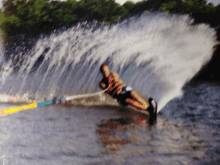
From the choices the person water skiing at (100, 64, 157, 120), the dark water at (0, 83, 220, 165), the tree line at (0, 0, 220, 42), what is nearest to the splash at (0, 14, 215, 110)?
Answer: the person water skiing at (100, 64, 157, 120)

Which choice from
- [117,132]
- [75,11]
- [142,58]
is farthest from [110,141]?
[75,11]

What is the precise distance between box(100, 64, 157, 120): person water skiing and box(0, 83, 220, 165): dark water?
38 centimetres

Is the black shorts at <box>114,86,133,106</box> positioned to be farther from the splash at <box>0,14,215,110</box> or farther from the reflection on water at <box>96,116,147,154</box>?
the splash at <box>0,14,215,110</box>

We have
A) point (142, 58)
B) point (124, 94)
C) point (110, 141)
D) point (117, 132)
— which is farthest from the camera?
point (142, 58)

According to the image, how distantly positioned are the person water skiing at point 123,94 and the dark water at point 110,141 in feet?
1.23

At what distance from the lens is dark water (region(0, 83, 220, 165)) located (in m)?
2.46

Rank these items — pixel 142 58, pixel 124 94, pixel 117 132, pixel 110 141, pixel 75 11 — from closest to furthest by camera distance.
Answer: pixel 110 141, pixel 117 132, pixel 124 94, pixel 142 58, pixel 75 11

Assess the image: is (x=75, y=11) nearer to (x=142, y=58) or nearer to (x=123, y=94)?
(x=142, y=58)

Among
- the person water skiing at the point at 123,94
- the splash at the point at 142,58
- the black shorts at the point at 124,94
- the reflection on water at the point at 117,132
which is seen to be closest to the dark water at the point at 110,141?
the reflection on water at the point at 117,132

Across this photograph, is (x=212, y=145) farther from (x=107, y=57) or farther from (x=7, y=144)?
(x=107, y=57)

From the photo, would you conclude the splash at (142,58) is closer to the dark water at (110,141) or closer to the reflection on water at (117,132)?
the reflection on water at (117,132)

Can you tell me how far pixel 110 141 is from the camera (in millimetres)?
3074

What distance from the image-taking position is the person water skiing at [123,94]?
15.5 ft

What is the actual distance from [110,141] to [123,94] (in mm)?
2027
